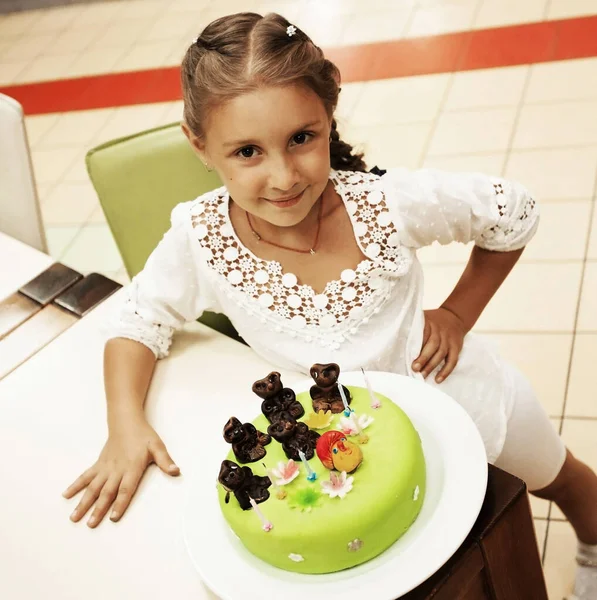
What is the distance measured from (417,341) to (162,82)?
11.9ft

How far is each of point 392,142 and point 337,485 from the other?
2772 mm

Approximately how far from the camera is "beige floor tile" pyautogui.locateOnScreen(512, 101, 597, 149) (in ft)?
10.4

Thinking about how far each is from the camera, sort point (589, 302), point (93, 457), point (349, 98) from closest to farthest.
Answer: point (93, 457)
point (589, 302)
point (349, 98)

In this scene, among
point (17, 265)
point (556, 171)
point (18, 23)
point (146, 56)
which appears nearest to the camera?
point (17, 265)

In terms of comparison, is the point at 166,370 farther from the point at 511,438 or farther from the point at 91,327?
the point at 511,438

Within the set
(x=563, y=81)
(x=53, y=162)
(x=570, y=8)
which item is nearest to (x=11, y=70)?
(x=53, y=162)

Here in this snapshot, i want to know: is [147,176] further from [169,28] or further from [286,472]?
[169,28]

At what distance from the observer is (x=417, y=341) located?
142cm

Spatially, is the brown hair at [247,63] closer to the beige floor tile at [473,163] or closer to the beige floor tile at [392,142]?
the beige floor tile at [473,163]

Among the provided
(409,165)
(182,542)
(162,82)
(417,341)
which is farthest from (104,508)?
(162,82)

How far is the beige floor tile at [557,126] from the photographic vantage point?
316 cm

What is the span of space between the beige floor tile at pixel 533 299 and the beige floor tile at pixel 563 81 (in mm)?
1103

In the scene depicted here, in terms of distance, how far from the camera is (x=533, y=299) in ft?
8.41

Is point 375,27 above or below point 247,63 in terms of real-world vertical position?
below
